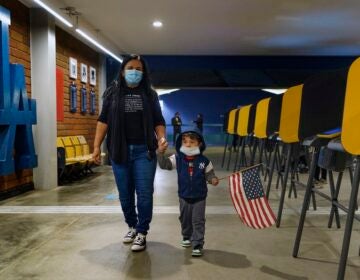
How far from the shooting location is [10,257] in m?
2.94

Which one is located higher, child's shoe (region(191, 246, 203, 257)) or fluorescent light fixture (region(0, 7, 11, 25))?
fluorescent light fixture (region(0, 7, 11, 25))

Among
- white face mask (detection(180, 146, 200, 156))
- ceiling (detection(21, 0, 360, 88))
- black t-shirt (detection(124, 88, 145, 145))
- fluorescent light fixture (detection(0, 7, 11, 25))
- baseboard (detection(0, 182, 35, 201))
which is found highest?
ceiling (detection(21, 0, 360, 88))

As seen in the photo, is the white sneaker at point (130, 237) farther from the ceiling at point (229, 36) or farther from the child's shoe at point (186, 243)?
the ceiling at point (229, 36)

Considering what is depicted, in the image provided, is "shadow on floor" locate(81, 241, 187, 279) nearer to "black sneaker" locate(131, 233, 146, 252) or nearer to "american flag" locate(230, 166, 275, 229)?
"black sneaker" locate(131, 233, 146, 252)

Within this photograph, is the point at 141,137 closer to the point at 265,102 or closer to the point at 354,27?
the point at 265,102

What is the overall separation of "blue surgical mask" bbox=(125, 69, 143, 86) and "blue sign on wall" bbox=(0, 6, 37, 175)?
2.63 m

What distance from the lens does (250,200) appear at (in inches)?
114

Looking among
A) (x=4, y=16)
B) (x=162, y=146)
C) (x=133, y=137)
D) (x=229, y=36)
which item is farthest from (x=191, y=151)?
(x=229, y=36)

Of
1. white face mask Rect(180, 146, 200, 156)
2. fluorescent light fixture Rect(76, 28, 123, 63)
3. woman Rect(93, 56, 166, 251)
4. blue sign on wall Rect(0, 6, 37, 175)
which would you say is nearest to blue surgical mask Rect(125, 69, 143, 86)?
woman Rect(93, 56, 166, 251)

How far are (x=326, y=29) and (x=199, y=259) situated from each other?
685cm

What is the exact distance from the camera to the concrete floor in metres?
2.63

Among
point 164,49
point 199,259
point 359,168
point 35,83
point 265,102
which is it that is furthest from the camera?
point 164,49

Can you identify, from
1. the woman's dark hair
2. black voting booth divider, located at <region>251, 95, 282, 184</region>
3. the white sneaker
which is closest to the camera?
the woman's dark hair

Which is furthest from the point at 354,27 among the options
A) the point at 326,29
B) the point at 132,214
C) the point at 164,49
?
the point at 132,214
